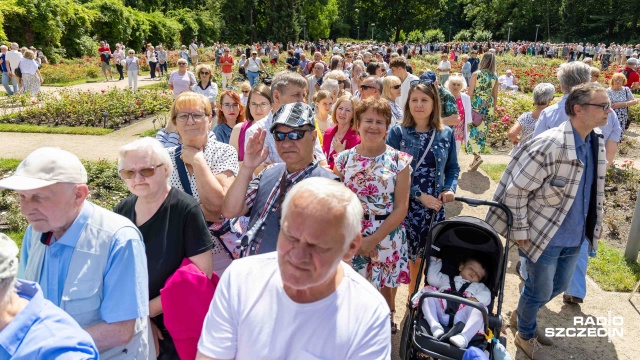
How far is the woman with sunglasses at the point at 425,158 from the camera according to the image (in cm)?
395

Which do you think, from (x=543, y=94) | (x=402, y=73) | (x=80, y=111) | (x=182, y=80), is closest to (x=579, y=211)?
(x=543, y=94)

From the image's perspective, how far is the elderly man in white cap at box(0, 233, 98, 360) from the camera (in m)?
1.52

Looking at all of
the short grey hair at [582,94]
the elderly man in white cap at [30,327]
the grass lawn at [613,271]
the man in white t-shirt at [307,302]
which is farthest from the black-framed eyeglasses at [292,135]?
the grass lawn at [613,271]

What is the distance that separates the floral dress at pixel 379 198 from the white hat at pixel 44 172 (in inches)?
79.3

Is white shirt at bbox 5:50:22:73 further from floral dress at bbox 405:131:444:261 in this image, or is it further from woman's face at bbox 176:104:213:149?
floral dress at bbox 405:131:444:261

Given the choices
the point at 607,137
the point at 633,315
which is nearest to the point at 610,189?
the point at 607,137

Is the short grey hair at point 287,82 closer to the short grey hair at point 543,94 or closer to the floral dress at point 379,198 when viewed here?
the floral dress at point 379,198

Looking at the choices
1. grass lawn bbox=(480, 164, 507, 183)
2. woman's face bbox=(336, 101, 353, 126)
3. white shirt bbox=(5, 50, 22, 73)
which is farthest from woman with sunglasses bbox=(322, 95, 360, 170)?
white shirt bbox=(5, 50, 22, 73)

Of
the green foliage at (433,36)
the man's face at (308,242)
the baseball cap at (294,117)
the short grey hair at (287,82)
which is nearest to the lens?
the man's face at (308,242)

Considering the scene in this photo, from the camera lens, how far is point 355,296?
1.84m

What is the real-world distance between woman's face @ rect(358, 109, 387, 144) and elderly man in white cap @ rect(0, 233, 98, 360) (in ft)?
7.81

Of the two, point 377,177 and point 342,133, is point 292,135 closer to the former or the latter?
point 377,177

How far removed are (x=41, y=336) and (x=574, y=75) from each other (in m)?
4.62

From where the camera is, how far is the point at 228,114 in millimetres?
5379
